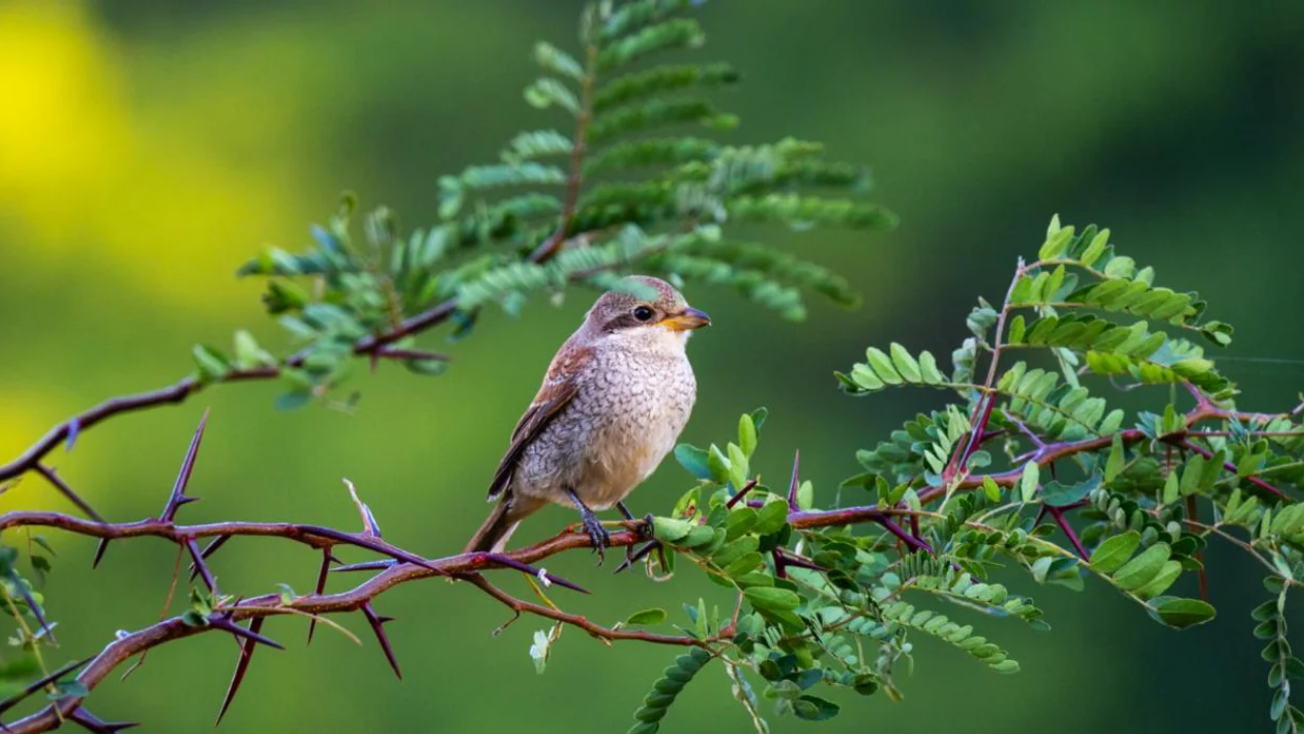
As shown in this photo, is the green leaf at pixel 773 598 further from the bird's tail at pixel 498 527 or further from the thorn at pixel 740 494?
the bird's tail at pixel 498 527

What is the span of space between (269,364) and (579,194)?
29 centimetres

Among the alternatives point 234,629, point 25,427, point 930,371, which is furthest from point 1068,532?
point 25,427

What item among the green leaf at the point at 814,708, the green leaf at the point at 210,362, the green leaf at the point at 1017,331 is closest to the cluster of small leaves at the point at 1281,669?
the green leaf at the point at 1017,331

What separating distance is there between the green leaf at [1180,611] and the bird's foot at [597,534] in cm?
61

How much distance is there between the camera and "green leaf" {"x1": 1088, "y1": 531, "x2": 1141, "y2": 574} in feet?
5.46

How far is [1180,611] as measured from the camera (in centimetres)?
162

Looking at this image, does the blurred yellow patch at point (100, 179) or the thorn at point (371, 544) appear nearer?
the thorn at point (371, 544)

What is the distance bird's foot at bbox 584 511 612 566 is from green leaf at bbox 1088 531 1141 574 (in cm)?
54

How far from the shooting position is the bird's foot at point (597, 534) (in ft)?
6.00

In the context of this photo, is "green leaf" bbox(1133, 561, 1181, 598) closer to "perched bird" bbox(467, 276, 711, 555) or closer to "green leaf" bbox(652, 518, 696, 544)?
"green leaf" bbox(652, 518, 696, 544)

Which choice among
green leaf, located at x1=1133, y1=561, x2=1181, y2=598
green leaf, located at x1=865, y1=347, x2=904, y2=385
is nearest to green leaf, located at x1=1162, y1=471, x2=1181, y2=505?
green leaf, located at x1=1133, y1=561, x2=1181, y2=598

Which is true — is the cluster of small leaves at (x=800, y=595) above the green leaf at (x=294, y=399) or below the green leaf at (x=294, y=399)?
below

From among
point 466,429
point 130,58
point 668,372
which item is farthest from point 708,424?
point 668,372

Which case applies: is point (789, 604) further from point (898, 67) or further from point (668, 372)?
point (898, 67)
